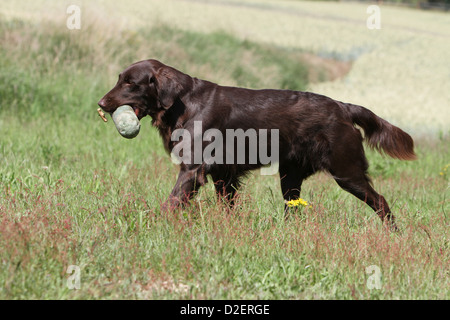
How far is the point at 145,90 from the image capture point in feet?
14.6

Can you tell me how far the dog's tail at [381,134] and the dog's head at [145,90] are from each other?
58.7 inches

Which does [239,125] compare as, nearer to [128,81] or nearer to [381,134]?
[128,81]

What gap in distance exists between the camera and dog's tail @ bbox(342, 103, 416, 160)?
4.81 meters

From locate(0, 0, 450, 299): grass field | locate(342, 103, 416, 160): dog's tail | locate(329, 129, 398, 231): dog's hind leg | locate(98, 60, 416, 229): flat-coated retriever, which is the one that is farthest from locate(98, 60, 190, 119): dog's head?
locate(342, 103, 416, 160): dog's tail

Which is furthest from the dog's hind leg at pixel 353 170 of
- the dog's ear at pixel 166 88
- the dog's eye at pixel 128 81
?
the dog's eye at pixel 128 81

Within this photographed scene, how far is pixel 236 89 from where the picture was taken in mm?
4695

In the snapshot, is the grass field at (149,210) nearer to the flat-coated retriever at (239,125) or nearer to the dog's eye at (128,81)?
the flat-coated retriever at (239,125)

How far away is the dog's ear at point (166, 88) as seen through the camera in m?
4.42

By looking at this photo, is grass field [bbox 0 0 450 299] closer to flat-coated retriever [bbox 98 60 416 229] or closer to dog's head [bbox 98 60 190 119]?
flat-coated retriever [bbox 98 60 416 229]

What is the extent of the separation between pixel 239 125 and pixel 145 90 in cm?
80

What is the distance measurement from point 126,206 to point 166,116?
34.2 inches
